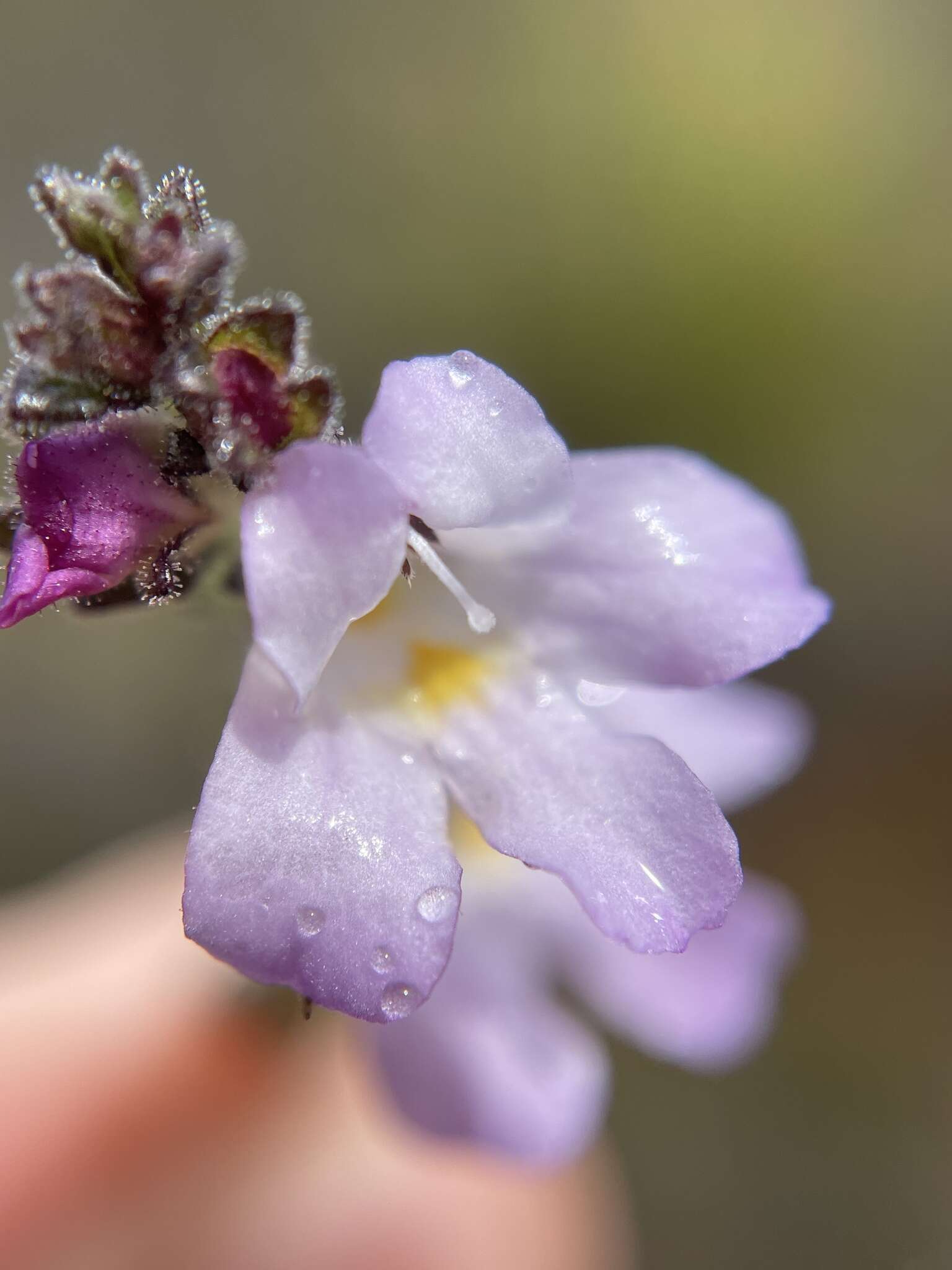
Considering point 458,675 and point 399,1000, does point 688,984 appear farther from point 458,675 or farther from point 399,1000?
point 399,1000

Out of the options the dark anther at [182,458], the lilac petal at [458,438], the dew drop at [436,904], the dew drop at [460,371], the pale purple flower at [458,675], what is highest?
the dew drop at [460,371]

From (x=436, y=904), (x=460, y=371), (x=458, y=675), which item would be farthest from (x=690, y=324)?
(x=436, y=904)

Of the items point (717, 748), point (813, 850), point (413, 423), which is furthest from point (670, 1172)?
point (413, 423)

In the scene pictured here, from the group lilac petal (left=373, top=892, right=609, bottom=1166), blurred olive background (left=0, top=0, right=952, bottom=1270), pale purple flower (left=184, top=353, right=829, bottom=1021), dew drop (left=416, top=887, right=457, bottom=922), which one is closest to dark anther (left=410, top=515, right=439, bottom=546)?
pale purple flower (left=184, top=353, right=829, bottom=1021)

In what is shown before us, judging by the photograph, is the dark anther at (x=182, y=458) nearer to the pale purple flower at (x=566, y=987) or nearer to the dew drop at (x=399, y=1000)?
the dew drop at (x=399, y=1000)

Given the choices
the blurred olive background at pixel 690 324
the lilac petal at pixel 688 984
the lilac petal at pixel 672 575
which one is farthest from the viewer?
the blurred olive background at pixel 690 324

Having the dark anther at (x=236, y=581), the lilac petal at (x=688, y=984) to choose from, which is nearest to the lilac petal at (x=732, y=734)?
the lilac petal at (x=688, y=984)

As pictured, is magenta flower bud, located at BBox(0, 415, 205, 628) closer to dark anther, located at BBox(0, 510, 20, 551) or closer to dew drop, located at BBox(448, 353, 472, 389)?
dark anther, located at BBox(0, 510, 20, 551)

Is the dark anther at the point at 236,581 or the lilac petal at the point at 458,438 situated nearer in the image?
the lilac petal at the point at 458,438
